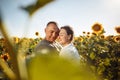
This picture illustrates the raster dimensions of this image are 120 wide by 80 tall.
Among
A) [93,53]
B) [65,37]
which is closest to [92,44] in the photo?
[93,53]

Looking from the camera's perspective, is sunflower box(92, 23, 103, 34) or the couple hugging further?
sunflower box(92, 23, 103, 34)

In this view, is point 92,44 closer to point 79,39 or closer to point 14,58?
point 79,39

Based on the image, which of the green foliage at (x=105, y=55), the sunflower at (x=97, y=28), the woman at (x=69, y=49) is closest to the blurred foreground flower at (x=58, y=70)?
the woman at (x=69, y=49)

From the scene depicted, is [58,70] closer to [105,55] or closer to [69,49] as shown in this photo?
[69,49]

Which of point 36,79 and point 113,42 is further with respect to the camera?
point 113,42

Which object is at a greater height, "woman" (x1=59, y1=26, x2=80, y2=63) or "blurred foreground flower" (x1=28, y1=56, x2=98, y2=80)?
"woman" (x1=59, y1=26, x2=80, y2=63)

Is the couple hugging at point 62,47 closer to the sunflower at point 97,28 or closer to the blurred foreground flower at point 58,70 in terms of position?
the blurred foreground flower at point 58,70

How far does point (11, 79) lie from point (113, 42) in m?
4.66

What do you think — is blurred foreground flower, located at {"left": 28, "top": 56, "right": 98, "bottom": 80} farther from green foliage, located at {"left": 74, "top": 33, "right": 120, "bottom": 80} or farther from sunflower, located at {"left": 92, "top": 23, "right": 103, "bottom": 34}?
sunflower, located at {"left": 92, "top": 23, "right": 103, "bottom": 34}

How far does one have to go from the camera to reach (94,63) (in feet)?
14.9

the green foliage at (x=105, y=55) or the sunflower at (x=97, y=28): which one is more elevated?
the sunflower at (x=97, y=28)

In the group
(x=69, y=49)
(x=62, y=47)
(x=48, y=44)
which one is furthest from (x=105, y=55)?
(x=69, y=49)

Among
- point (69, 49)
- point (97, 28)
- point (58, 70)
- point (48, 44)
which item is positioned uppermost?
point (97, 28)

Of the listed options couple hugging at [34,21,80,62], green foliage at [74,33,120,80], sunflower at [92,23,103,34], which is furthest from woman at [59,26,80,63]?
sunflower at [92,23,103,34]
